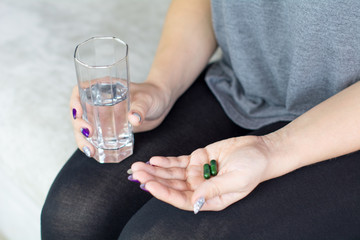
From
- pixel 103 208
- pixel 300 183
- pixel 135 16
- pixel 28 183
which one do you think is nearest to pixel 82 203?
pixel 103 208

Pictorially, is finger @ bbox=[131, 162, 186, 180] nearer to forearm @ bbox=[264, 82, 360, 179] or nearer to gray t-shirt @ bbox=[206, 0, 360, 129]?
forearm @ bbox=[264, 82, 360, 179]

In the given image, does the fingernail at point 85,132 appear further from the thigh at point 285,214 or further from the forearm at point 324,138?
the forearm at point 324,138

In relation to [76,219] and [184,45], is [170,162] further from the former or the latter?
[184,45]

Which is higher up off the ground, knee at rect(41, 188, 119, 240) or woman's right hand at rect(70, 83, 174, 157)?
woman's right hand at rect(70, 83, 174, 157)

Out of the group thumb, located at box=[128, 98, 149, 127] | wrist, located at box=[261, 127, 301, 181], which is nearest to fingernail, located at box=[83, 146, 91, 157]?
thumb, located at box=[128, 98, 149, 127]

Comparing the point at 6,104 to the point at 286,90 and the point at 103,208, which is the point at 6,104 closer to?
the point at 103,208

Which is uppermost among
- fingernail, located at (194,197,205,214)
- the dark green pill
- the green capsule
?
fingernail, located at (194,197,205,214)

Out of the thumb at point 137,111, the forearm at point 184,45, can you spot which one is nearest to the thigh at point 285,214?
the thumb at point 137,111
